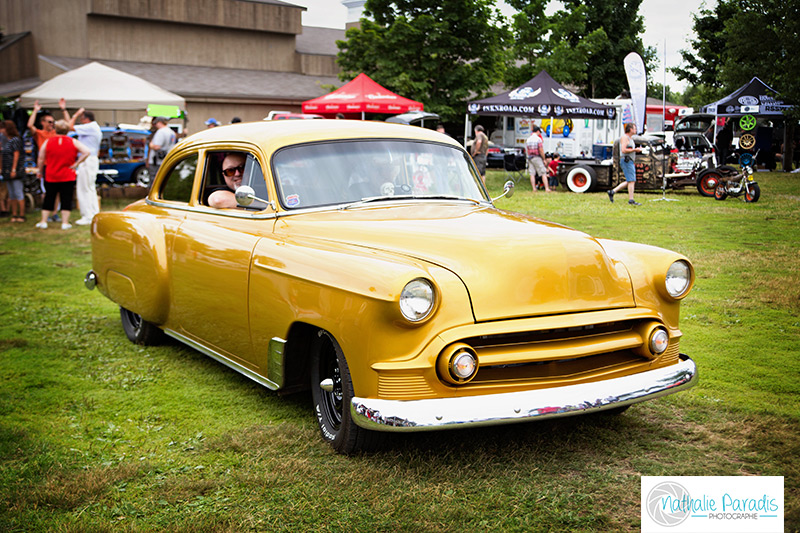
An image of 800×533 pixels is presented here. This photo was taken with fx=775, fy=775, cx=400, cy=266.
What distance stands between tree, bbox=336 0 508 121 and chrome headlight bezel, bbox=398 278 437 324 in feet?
92.4

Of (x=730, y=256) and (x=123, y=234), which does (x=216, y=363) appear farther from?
(x=730, y=256)

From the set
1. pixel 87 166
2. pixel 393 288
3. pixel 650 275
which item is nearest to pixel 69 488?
pixel 393 288

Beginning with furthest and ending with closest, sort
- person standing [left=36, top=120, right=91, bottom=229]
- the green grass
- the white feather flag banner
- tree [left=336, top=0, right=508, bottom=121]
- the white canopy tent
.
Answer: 1. tree [left=336, top=0, right=508, bottom=121]
2. the white feather flag banner
3. the white canopy tent
4. person standing [left=36, top=120, right=91, bottom=229]
5. the green grass

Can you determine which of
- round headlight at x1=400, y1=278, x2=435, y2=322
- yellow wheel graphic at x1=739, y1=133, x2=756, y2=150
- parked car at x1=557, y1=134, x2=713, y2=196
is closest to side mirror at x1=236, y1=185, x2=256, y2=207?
round headlight at x1=400, y1=278, x2=435, y2=322

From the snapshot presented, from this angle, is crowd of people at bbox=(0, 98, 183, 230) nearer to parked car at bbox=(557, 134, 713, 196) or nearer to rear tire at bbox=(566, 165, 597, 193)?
rear tire at bbox=(566, 165, 597, 193)

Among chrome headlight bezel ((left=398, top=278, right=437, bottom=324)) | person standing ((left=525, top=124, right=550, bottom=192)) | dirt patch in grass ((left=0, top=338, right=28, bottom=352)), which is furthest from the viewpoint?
person standing ((left=525, top=124, right=550, bottom=192))

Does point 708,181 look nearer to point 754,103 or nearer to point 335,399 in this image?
point 754,103

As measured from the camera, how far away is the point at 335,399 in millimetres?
3916

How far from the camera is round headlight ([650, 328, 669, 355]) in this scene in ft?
12.3

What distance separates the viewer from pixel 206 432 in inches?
164

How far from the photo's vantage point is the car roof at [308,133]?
4.72m

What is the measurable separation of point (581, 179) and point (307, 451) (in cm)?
1674

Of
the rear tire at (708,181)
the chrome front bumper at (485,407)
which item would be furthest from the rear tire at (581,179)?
the chrome front bumper at (485,407)

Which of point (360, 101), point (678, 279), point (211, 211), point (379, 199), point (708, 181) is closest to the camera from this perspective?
point (678, 279)
